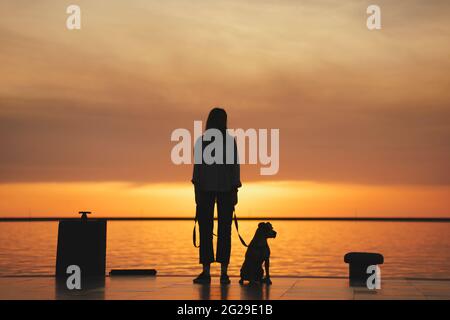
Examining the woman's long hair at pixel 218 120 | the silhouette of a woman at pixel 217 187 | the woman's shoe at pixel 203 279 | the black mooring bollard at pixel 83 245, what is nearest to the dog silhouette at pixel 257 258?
the silhouette of a woman at pixel 217 187

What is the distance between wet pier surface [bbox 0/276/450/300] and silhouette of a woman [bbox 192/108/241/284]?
0.59m

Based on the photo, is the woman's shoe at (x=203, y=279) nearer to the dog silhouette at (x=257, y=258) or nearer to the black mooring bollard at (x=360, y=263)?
the dog silhouette at (x=257, y=258)

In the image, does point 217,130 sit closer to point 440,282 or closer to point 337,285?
point 337,285

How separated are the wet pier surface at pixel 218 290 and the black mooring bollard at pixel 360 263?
0.92 ft

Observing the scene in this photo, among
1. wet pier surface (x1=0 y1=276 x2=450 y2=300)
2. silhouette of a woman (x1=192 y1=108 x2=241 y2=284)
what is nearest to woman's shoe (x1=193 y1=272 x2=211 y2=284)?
silhouette of a woman (x1=192 y1=108 x2=241 y2=284)

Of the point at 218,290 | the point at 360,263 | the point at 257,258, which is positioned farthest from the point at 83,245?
→ the point at 360,263

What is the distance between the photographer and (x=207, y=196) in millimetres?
13406

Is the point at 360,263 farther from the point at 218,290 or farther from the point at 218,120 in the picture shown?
the point at 218,120

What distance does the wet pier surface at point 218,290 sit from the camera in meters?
11.2

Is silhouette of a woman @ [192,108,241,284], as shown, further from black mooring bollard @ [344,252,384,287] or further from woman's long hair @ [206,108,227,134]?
black mooring bollard @ [344,252,384,287]

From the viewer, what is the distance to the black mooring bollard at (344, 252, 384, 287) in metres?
14.3
